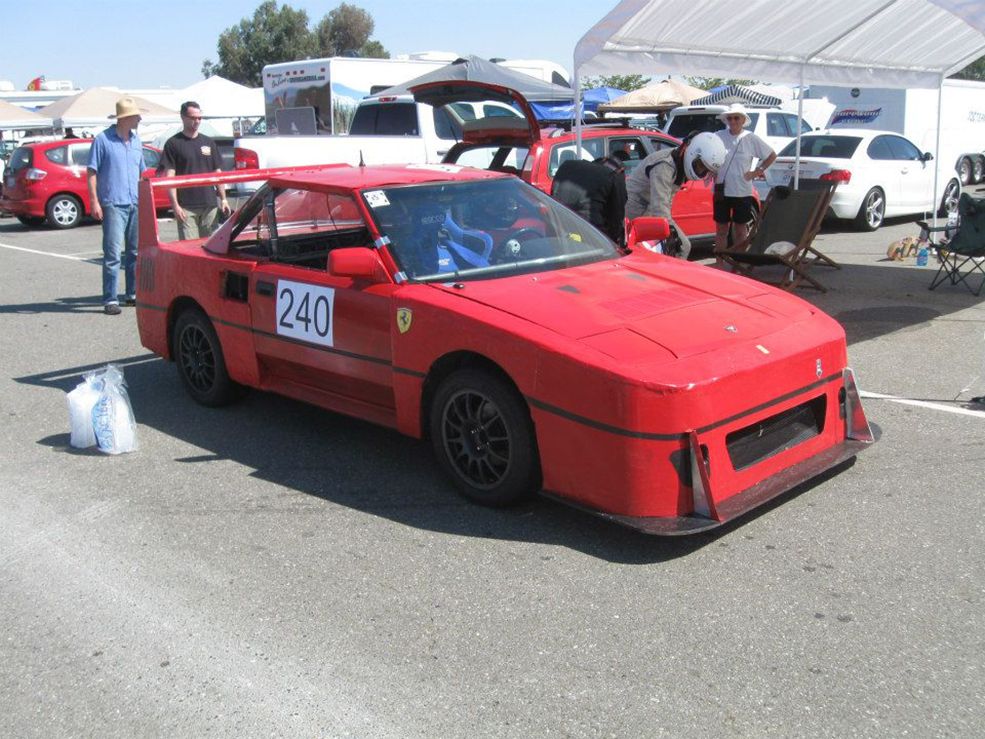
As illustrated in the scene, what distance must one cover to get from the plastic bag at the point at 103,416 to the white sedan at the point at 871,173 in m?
11.0

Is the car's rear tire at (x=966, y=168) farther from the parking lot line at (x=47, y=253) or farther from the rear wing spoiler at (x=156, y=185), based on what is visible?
the rear wing spoiler at (x=156, y=185)

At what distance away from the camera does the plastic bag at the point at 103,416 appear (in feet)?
19.6

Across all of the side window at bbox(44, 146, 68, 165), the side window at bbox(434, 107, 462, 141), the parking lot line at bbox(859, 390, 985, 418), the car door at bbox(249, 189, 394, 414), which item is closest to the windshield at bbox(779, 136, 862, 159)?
the side window at bbox(434, 107, 462, 141)

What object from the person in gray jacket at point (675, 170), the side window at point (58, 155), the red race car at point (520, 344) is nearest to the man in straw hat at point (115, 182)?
the red race car at point (520, 344)

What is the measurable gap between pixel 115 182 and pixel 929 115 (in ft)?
64.4

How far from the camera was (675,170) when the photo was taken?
919cm

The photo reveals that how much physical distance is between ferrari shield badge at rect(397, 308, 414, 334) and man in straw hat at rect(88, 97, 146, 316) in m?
5.88

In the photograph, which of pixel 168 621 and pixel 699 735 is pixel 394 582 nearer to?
pixel 168 621

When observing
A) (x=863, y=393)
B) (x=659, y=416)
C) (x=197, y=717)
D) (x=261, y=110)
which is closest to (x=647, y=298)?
(x=659, y=416)

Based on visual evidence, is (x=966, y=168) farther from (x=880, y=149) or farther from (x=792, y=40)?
(x=792, y=40)

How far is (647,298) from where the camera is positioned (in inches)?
203

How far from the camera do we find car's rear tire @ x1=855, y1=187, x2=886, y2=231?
49.0ft

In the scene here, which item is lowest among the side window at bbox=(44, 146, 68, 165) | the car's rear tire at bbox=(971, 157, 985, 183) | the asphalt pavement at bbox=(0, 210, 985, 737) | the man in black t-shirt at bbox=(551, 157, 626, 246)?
the asphalt pavement at bbox=(0, 210, 985, 737)

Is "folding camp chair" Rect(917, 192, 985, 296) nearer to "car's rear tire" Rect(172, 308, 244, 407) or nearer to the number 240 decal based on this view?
the number 240 decal
